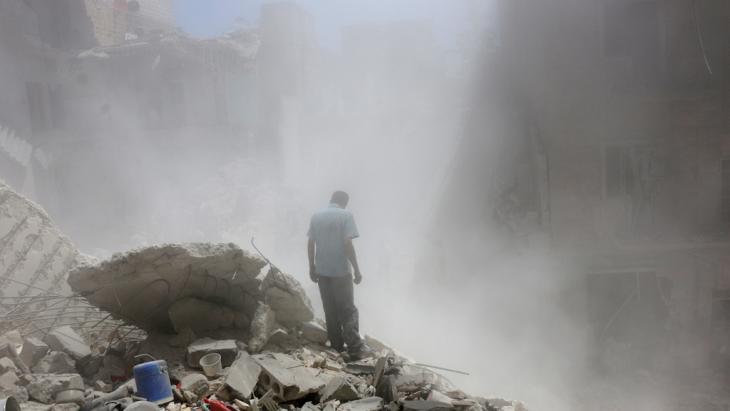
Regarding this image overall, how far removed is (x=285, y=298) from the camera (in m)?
5.57

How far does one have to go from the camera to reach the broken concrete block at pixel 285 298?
18.1 feet

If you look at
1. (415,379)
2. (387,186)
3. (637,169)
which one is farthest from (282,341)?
(387,186)

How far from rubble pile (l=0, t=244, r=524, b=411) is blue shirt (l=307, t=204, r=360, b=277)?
0.39m

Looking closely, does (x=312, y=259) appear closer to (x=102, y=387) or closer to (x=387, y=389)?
(x=387, y=389)

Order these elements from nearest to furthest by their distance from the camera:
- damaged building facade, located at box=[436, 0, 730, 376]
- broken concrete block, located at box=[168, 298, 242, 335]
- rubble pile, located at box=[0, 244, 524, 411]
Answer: rubble pile, located at box=[0, 244, 524, 411]
broken concrete block, located at box=[168, 298, 242, 335]
damaged building facade, located at box=[436, 0, 730, 376]

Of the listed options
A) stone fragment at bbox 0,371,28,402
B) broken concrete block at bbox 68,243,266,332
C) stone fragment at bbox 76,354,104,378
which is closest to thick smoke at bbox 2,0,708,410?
broken concrete block at bbox 68,243,266,332

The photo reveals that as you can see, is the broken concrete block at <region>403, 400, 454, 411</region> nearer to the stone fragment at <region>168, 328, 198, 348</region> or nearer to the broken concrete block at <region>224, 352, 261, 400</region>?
the broken concrete block at <region>224, 352, 261, 400</region>

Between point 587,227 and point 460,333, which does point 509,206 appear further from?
point 460,333

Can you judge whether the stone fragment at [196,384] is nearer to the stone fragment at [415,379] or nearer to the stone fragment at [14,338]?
the stone fragment at [415,379]

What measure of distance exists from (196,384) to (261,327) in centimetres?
97

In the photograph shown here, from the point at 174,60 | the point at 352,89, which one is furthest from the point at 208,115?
the point at 352,89

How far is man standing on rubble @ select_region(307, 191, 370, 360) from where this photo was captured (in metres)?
5.70

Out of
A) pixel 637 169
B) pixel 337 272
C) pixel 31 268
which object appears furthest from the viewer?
pixel 637 169

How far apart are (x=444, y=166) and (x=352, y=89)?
6.18 metres
